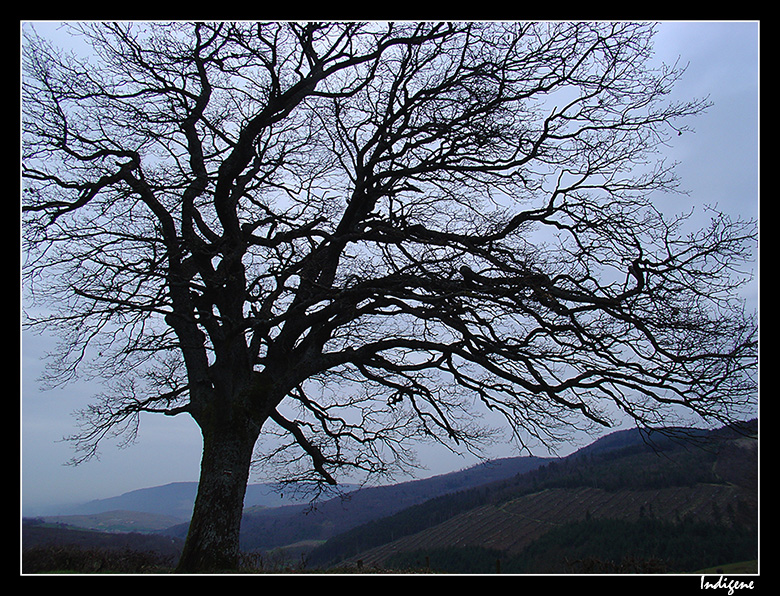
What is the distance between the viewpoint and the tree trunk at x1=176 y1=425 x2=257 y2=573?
6684 mm

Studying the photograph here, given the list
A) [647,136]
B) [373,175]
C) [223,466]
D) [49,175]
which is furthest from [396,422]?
[49,175]

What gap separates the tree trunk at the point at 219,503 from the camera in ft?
21.9

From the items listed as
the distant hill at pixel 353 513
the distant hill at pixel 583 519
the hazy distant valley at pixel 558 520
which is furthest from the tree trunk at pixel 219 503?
the distant hill at pixel 353 513

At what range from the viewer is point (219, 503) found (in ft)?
23.0

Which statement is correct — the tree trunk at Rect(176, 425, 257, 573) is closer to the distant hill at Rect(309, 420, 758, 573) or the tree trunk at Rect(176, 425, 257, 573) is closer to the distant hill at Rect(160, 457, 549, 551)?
the distant hill at Rect(309, 420, 758, 573)

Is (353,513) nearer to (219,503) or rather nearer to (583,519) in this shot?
(583,519)

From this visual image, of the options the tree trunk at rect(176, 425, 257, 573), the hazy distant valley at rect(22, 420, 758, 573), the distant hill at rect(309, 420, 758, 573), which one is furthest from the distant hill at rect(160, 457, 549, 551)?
the tree trunk at rect(176, 425, 257, 573)

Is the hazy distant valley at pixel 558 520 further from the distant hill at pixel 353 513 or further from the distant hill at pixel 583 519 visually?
the distant hill at pixel 353 513

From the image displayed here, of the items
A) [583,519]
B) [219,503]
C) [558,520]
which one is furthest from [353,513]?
[219,503]

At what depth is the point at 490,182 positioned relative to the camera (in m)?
9.00

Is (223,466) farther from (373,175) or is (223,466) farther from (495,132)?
(495,132)

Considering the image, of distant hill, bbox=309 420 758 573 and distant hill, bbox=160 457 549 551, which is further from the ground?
distant hill, bbox=309 420 758 573
